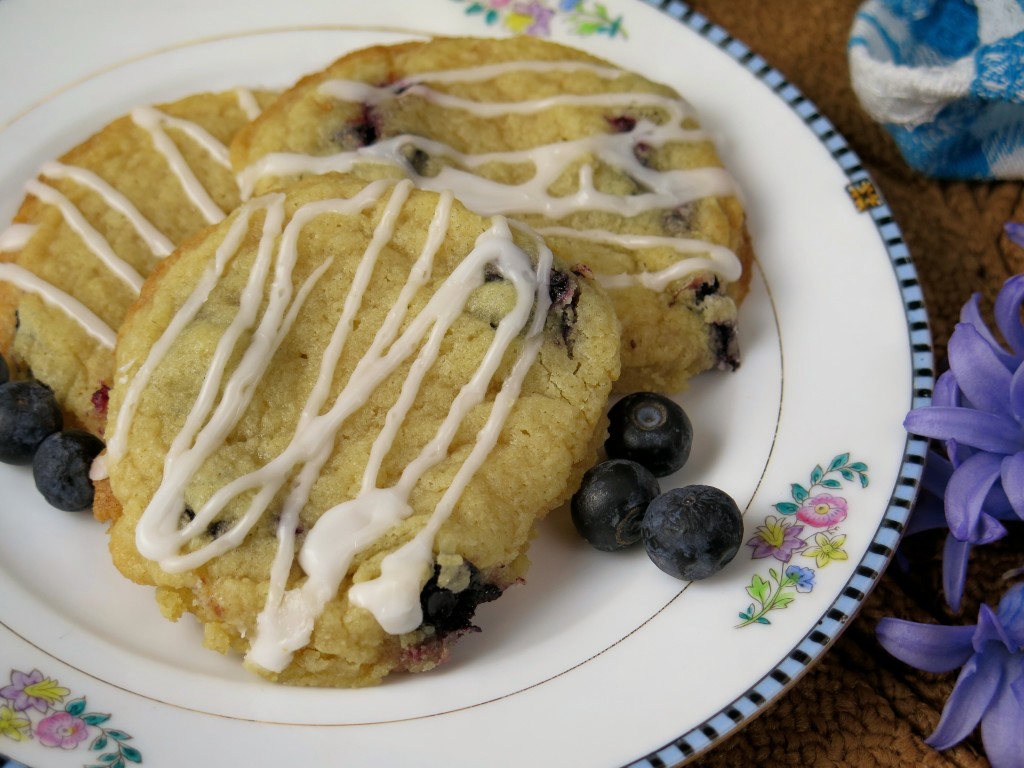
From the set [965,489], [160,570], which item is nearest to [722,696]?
[965,489]

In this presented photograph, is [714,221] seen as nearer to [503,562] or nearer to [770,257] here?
[770,257]

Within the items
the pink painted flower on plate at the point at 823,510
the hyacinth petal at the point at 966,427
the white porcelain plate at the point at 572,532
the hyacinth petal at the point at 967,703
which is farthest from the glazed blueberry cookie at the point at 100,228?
the hyacinth petal at the point at 967,703

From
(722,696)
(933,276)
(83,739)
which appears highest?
(933,276)

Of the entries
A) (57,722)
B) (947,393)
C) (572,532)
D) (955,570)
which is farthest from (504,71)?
(57,722)

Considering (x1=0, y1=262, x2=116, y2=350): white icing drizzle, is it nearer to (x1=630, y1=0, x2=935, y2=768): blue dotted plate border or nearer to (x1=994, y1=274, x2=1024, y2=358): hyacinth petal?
(x1=630, y1=0, x2=935, y2=768): blue dotted plate border

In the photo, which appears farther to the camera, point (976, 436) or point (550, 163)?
point (550, 163)

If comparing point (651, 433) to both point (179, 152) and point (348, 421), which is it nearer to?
point (348, 421)
